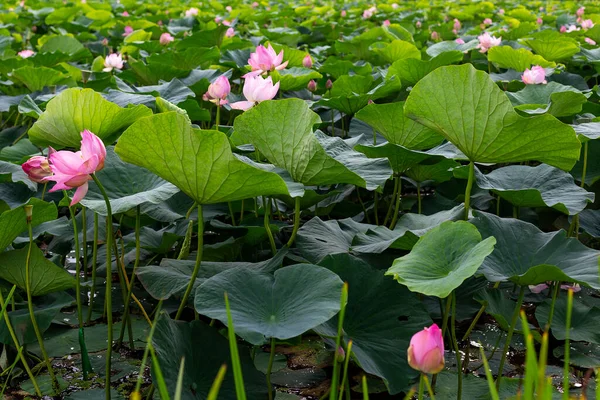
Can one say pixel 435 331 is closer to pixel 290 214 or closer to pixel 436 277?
pixel 436 277

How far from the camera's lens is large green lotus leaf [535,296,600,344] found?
4.86 feet

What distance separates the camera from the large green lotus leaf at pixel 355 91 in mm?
2139

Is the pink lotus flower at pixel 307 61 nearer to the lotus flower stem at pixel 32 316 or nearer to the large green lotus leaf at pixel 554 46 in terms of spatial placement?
the large green lotus leaf at pixel 554 46

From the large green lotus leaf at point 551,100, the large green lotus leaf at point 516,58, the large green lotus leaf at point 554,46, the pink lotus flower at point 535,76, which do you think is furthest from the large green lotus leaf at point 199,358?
the large green lotus leaf at point 554,46

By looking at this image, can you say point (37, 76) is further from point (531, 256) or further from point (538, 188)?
point (531, 256)

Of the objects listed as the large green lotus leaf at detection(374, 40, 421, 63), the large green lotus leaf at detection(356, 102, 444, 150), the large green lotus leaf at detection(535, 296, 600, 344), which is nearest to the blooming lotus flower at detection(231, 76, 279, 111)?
the large green lotus leaf at detection(356, 102, 444, 150)

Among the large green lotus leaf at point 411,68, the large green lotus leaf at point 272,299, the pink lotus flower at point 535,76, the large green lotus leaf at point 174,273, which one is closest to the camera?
the large green lotus leaf at point 272,299

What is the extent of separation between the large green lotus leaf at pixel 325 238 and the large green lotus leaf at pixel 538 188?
0.32m

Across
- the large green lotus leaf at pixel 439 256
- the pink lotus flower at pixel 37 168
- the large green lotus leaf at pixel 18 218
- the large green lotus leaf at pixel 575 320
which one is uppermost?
the pink lotus flower at pixel 37 168

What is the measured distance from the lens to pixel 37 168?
4.24 feet

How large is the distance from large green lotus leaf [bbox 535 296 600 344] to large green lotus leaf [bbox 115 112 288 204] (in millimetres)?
703

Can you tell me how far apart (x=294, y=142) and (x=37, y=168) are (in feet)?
1.62

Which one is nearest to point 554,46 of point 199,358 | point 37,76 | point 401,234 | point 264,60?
point 264,60

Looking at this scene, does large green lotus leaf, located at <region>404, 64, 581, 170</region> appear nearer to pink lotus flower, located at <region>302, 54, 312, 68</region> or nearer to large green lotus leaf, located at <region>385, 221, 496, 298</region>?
large green lotus leaf, located at <region>385, 221, 496, 298</region>
